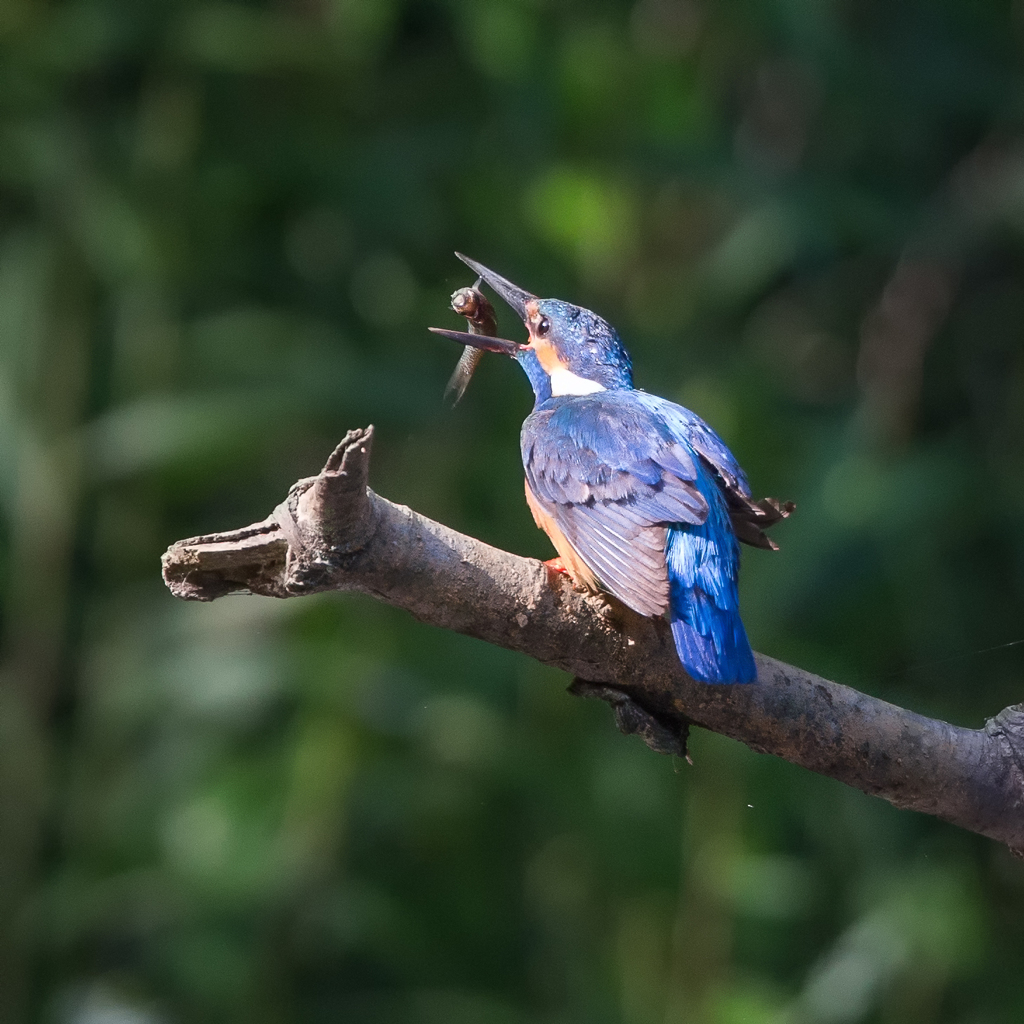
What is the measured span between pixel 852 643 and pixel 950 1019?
107 cm

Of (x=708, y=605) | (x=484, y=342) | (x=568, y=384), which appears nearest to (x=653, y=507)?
(x=708, y=605)

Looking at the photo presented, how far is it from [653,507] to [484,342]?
2.75 feet

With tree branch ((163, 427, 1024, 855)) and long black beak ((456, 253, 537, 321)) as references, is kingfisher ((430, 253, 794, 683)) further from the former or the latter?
long black beak ((456, 253, 537, 321))

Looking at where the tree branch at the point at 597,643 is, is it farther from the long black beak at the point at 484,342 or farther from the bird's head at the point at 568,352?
the bird's head at the point at 568,352

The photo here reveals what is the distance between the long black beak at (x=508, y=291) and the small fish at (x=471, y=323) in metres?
0.03

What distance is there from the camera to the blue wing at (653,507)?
2.40 metres

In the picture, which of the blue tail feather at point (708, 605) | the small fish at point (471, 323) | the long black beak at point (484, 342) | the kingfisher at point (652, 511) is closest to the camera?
the blue tail feather at point (708, 605)

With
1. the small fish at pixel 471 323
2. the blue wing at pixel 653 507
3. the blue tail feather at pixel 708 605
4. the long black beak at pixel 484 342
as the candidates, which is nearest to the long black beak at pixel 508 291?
the small fish at pixel 471 323

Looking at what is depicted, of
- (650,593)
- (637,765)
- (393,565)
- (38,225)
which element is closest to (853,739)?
(650,593)

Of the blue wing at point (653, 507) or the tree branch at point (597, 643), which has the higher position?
the blue wing at point (653, 507)

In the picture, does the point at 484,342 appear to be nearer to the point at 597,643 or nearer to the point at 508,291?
the point at 508,291

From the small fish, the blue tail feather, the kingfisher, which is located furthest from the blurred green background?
the blue tail feather

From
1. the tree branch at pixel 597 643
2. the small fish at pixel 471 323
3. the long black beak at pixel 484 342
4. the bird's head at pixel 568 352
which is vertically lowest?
the tree branch at pixel 597 643

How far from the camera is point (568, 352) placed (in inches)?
140
